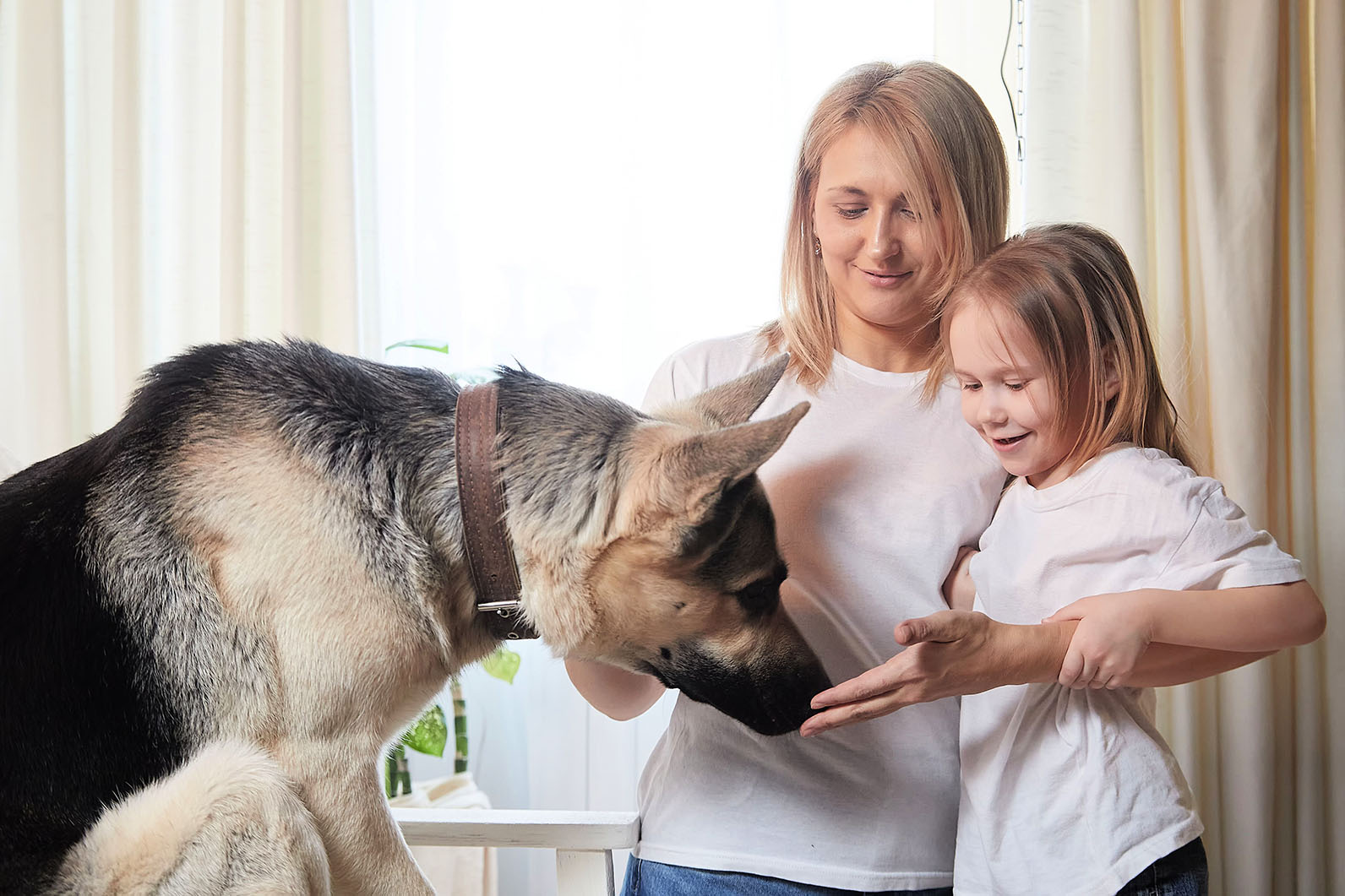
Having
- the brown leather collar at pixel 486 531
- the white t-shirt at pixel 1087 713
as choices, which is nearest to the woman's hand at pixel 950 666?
the white t-shirt at pixel 1087 713

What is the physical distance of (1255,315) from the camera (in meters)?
2.06

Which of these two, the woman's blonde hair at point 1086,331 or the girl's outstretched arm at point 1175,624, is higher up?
Answer: the woman's blonde hair at point 1086,331

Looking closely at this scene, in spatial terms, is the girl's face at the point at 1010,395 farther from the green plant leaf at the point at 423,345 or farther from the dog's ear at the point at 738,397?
the green plant leaf at the point at 423,345

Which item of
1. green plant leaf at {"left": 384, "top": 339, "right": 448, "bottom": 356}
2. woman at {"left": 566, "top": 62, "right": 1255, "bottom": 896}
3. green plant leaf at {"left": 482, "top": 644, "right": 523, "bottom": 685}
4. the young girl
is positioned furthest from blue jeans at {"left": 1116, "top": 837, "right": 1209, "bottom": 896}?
green plant leaf at {"left": 384, "top": 339, "right": 448, "bottom": 356}

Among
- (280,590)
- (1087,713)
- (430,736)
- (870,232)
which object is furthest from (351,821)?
(430,736)

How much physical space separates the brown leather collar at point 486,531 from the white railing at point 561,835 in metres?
0.49

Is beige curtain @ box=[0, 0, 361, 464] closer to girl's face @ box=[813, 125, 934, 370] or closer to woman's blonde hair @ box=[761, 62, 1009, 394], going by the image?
woman's blonde hair @ box=[761, 62, 1009, 394]

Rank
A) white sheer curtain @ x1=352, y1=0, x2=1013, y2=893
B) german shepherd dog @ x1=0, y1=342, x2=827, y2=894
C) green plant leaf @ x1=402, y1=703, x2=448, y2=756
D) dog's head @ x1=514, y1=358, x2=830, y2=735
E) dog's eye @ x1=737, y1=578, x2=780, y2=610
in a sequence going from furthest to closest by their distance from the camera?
white sheer curtain @ x1=352, y1=0, x2=1013, y2=893, green plant leaf @ x1=402, y1=703, x2=448, y2=756, dog's eye @ x1=737, y1=578, x2=780, y2=610, dog's head @ x1=514, y1=358, x2=830, y2=735, german shepherd dog @ x1=0, y1=342, x2=827, y2=894

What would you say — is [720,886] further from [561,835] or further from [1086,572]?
[1086,572]

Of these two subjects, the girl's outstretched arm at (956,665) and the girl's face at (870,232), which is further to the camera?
the girl's face at (870,232)

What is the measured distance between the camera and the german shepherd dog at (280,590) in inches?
40.3

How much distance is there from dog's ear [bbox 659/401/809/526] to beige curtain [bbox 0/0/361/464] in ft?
5.19

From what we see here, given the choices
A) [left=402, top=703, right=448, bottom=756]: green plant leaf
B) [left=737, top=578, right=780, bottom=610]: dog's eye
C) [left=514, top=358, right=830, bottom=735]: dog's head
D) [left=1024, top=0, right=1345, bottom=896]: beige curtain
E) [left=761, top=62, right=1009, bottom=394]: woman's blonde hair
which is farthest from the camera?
[left=402, top=703, right=448, bottom=756]: green plant leaf

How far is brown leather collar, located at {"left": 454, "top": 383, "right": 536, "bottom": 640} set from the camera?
46.8 inches
